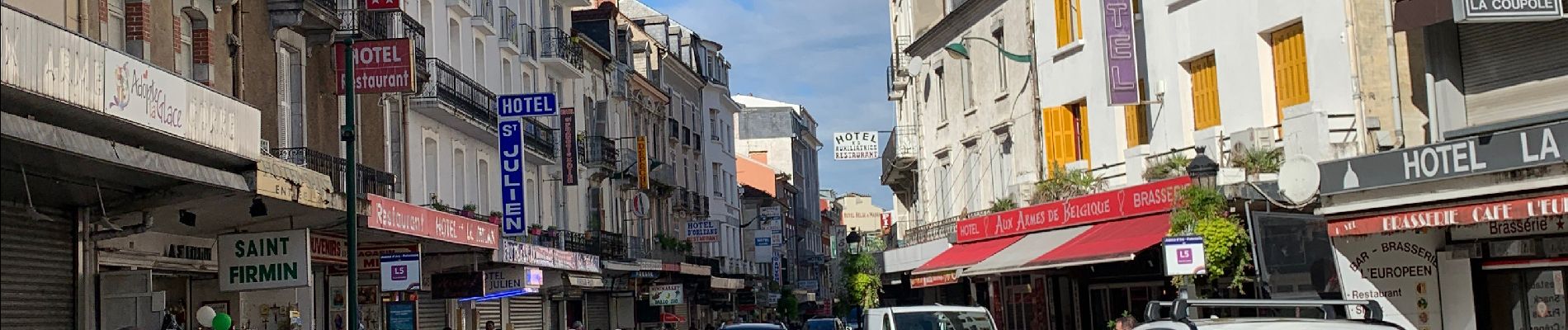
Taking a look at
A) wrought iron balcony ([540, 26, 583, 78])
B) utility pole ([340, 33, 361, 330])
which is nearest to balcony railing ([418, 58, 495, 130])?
wrought iron balcony ([540, 26, 583, 78])

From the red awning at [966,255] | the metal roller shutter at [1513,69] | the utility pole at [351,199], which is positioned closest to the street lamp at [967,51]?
the red awning at [966,255]

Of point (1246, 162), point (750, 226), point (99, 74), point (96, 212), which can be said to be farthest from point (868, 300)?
point (99, 74)

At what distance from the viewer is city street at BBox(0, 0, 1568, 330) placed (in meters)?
15.1

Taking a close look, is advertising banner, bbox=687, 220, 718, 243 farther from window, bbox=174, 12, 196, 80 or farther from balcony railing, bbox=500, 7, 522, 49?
window, bbox=174, 12, 196, 80

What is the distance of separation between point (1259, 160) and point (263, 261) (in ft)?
39.1

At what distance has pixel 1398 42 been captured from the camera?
20.6 meters

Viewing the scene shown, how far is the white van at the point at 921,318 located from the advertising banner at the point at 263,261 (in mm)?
6399

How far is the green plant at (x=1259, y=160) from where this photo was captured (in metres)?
21.2

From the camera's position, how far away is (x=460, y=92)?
33.9 meters

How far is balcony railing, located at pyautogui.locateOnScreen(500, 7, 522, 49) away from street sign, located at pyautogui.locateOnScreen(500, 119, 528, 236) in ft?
16.9

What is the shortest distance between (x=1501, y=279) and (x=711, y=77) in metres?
54.3

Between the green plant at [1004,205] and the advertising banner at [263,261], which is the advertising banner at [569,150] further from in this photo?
the advertising banner at [263,261]

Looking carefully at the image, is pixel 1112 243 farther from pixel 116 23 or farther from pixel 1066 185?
pixel 116 23

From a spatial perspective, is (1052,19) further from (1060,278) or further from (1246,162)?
(1246,162)
